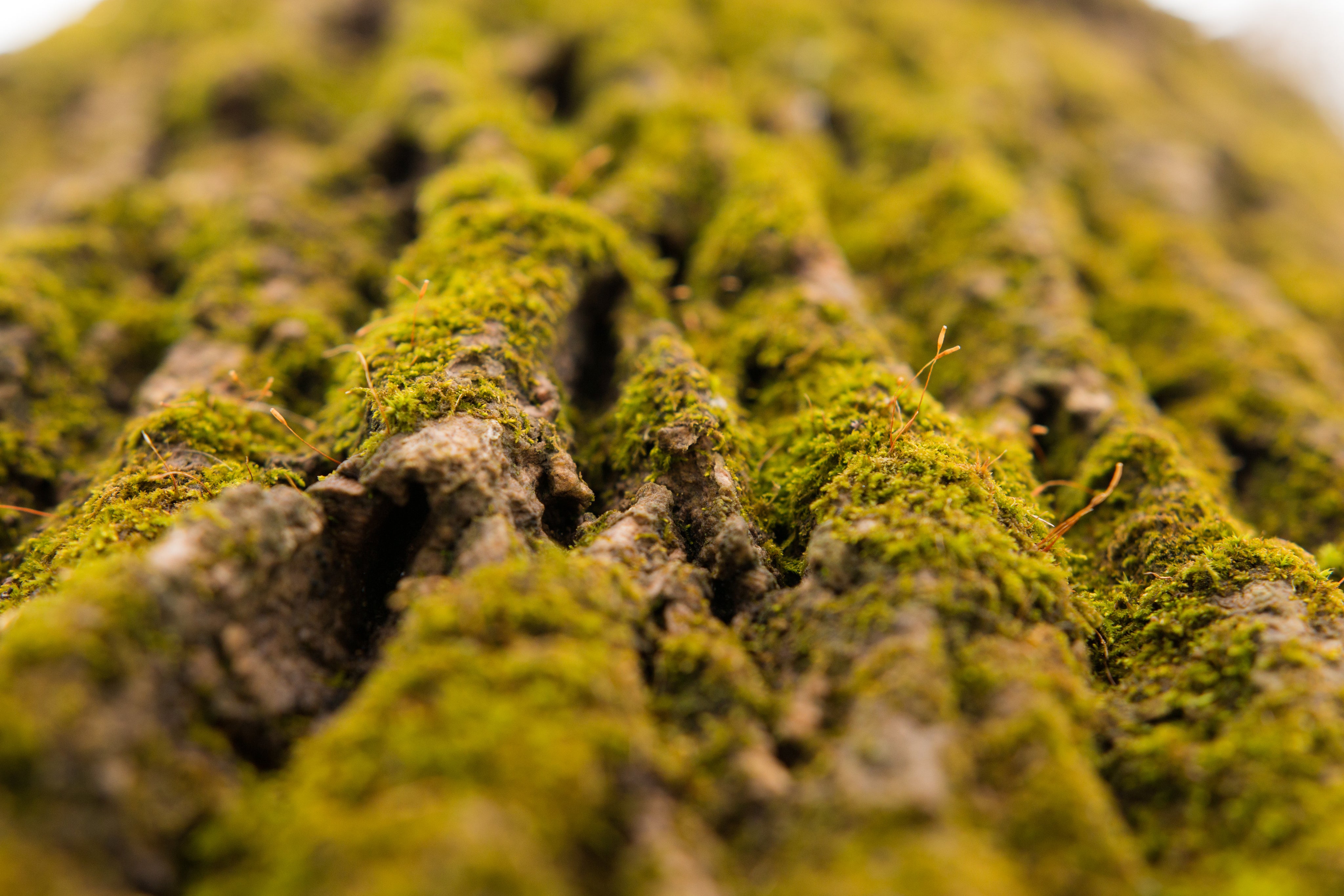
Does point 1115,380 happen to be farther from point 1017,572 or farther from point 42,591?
point 42,591

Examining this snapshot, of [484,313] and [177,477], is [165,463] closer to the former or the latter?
[177,477]

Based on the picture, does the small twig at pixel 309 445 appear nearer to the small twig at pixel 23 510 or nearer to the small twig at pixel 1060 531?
the small twig at pixel 23 510

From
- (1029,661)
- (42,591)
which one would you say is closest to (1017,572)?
(1029,661)

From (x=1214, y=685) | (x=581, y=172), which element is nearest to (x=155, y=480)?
(x=581, y=172)

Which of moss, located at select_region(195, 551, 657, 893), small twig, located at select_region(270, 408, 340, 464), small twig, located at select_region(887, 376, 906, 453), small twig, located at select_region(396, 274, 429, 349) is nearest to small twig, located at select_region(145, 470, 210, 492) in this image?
small twig, located at select_region(270, 408, 340, 464)

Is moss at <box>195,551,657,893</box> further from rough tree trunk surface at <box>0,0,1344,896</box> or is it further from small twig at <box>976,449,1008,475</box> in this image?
small twig at <box>976,449,1008,475</box>

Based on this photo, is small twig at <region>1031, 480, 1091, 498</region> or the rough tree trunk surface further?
small twig at <region>1031, 480, 1091, 498</region>
